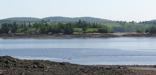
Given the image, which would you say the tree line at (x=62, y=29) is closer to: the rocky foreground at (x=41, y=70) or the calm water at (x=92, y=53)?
the calm water at (x=92, y=53)

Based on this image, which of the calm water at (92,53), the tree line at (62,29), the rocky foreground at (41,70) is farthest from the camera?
the tree line at (62,29)

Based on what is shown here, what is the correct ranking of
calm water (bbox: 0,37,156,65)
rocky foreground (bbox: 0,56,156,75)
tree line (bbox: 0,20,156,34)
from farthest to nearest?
tree line (bbox: 0,20,156,34), calm water (bbox: 0,37,156,65), rocky foreground (bbox: 0,56,156,75)

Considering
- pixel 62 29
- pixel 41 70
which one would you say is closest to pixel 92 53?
pixel 41 70

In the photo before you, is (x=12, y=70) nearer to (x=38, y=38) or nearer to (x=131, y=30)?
(x=38, y=38)

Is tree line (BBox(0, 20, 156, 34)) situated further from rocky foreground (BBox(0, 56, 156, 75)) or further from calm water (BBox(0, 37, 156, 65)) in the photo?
rocky foreground (BBox(0, 56, 156, 75))

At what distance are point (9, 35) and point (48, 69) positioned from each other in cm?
13970

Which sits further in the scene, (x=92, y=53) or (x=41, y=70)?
(x=92, y=53)

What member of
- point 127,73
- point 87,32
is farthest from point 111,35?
point 127,73

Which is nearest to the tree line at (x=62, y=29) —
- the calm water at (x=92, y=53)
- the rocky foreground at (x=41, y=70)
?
the calm water at (x=92, y=53)

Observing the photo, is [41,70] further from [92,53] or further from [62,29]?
[62,29]

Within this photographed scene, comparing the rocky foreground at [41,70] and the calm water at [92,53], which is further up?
the rocky foreground at [41,70]

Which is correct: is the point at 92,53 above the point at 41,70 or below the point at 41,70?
below

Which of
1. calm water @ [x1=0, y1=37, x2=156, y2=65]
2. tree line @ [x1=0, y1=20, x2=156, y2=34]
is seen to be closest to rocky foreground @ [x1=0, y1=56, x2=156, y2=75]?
calm water @ [x1=0, y1=37, x2=156, y2=65]

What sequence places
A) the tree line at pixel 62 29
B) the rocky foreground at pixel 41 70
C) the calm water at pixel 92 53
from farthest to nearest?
the tree line at pixel 62 29 < the calm water at pixel 92 53 < the rocky foreground at pixel 41 70
